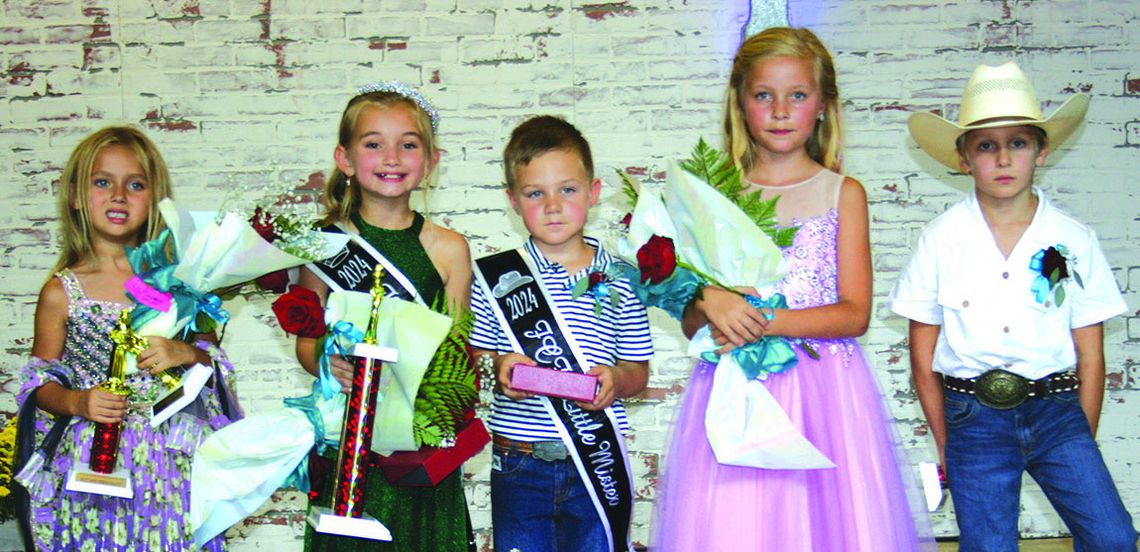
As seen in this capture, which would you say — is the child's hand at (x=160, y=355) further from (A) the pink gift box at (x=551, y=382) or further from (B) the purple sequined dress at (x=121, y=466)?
(A) the pink gift box at (x=551, y=382)

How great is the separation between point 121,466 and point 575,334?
3.34 ft

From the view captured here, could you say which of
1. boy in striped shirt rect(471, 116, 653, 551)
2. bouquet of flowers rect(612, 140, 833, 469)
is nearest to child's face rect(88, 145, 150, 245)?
boy in striped shirt rect(471, 116, 653, 551)

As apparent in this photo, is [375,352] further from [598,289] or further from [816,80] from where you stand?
[816,80]

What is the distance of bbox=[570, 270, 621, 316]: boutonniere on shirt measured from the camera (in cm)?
Result: 229

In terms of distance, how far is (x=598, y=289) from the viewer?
2334mm

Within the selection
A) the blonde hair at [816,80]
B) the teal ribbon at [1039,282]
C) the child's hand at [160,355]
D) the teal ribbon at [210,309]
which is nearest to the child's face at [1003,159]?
the teal ribbon at [1039,282]

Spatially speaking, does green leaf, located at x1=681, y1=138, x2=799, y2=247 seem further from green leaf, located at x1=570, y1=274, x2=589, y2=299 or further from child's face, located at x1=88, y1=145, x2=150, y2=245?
child's face, located at x1=88, y1=145, x2=150, y2=245

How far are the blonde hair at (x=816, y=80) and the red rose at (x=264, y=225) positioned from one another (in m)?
0.97

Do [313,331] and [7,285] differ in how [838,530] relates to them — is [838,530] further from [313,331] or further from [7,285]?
[7,285]

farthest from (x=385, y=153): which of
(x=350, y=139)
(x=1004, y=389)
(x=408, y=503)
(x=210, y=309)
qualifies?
(x=1004, y=389)

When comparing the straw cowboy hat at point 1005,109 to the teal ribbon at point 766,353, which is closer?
the teal ribbon at point 766,353

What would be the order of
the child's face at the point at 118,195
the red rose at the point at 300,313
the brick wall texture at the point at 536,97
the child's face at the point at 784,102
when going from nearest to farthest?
1. the red rose at the point at 300,313
2. the child's face at the point at 784,102
3. the child's face at the point at 118,195
4. the brick wall texture at the point at 536,97

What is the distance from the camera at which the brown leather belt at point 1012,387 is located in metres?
2.38

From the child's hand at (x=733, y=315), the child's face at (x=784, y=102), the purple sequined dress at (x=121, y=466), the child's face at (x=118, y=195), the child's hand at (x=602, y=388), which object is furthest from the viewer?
the child's face at (x=118, y=195)
